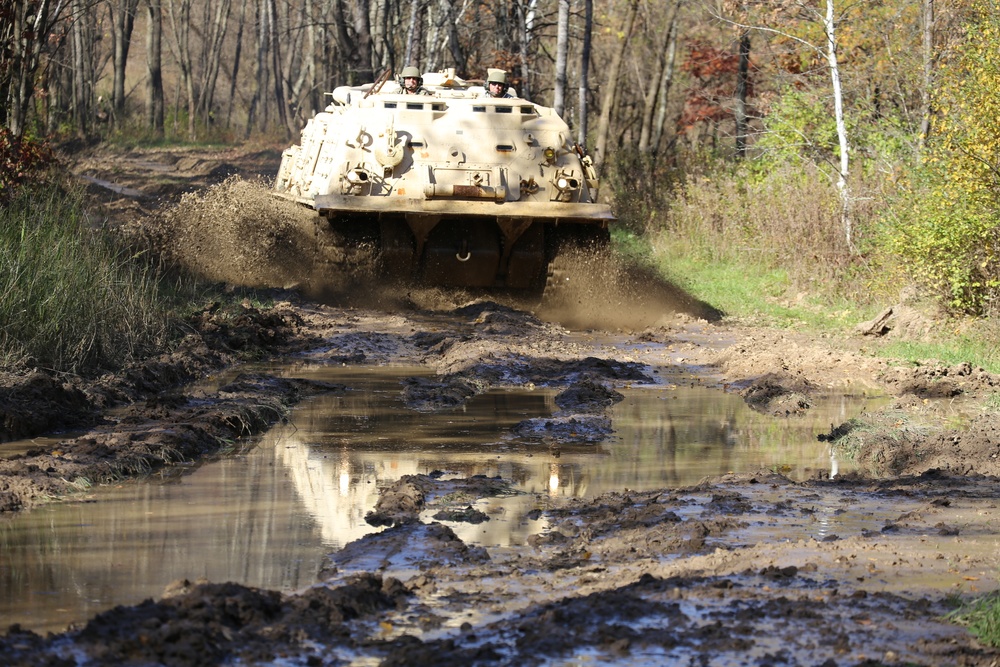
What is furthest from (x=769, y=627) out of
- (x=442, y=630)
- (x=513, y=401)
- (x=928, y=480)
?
(x=513, y=401)

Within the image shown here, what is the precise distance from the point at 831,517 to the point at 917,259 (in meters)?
7.68

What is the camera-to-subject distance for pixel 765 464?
7934 millimetres

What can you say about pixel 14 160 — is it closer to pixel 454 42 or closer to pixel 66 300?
pixel 66 300

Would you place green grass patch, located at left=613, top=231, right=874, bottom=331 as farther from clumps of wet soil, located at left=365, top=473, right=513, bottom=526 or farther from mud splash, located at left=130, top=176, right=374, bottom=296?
clumps of wet soil, located at left=365, top=473, right=513, bottom=526

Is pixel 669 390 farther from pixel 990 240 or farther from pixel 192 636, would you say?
pixel 192 636

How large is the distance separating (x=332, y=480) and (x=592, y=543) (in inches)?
72.5

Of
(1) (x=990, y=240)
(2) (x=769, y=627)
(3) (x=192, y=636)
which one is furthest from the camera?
(1) (x=990, y=240)

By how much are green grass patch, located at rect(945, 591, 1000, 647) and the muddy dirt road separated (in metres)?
0.06

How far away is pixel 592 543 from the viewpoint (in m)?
5.82

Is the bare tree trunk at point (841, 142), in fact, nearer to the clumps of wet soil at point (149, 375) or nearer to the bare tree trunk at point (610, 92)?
the clumps of wet soil at point (149, 375)

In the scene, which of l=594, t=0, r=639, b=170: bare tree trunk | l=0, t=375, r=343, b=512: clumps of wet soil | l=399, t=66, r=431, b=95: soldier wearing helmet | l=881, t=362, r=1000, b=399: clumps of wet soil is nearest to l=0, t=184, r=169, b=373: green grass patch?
l=0, t=375, r=343, b=512: clumps of wet soil

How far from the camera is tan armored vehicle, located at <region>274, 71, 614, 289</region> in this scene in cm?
1449

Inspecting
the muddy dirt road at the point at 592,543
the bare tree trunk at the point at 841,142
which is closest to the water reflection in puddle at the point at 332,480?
the muddy dirt road at the point at 592,543

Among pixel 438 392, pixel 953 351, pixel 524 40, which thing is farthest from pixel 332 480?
pixel 524 40
